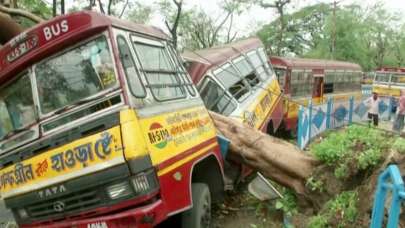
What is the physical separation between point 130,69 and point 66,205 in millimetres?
1406

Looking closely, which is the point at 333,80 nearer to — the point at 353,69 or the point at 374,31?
the point at 353,69

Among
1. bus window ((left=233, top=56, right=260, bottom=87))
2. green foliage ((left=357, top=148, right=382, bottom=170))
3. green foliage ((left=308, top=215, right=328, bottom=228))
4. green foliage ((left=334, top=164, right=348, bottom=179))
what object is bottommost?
green foliage ((left=308, top=215, right=328, bottom=228))

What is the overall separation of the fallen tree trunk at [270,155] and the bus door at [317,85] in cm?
1317

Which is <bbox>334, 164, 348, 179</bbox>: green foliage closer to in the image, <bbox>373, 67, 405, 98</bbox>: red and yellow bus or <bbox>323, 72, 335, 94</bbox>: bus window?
<bbox>323, 72, 335, 94</bbox>: bus window

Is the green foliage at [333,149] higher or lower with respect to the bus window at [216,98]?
lower

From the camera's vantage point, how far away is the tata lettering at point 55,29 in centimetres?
441

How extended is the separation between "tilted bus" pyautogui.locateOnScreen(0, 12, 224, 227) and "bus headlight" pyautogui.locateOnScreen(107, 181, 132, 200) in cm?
1

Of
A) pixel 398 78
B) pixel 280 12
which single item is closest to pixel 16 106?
pixel 398 78

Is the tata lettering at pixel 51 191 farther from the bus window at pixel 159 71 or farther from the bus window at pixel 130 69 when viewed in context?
the bus window at pixel 159 71

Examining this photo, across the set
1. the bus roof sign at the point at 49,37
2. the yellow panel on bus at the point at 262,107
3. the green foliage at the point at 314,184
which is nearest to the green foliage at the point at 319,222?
Result: the green foliage at the point at 314,184

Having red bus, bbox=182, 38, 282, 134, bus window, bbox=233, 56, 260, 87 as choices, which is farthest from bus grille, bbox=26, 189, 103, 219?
bus window, bbox=233, 56, 260, 87

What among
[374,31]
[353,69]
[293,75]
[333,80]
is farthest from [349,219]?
[374,31]

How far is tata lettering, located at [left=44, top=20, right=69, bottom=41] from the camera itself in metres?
4.41

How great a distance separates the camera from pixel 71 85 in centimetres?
450
